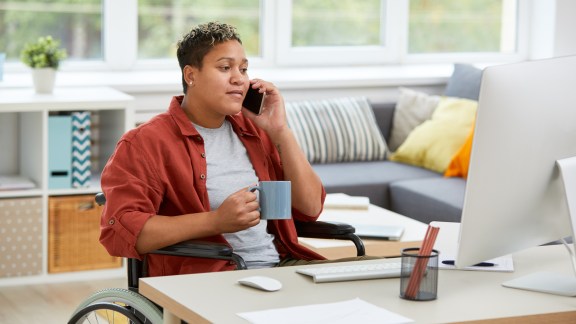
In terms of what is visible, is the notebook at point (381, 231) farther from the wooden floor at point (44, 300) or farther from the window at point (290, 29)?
the window at point (290, 29)

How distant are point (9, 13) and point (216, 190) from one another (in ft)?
9.29

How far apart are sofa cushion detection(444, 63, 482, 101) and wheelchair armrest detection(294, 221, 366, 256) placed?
2.71m

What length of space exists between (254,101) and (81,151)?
1890 millimetres

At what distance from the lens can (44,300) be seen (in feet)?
13.9

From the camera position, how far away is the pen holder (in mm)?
2057

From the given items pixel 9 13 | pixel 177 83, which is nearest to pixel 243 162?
pixel 177 83

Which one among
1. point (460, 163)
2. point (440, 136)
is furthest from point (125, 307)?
point (440, 136)

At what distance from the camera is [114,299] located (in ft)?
7.85

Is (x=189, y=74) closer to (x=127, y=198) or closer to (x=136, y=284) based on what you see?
(x=127, y=198)

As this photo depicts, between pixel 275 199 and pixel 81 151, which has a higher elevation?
pixel 275 199

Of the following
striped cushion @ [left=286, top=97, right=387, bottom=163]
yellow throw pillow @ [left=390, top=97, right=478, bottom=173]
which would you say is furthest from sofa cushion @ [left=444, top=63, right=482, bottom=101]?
striped cushion @ [left=286, top=97, right=387, bottom=163]

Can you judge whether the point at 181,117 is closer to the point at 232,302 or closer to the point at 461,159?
the point at 232,302

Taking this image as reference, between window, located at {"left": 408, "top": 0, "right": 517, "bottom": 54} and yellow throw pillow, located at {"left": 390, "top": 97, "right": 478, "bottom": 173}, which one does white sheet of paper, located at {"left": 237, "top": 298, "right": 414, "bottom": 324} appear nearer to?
yellow throw pillow, located at {"left": 390, "top": 97, "right": 478, "bottom": 173}

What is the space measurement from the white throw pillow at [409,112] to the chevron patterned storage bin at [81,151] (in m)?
1.78
